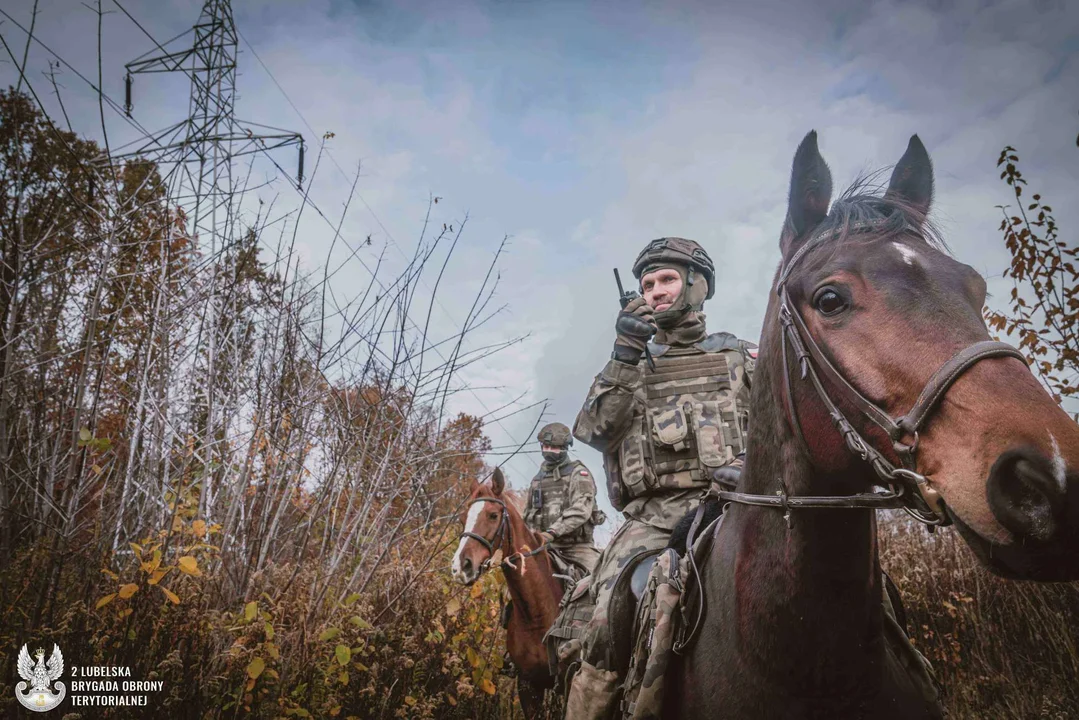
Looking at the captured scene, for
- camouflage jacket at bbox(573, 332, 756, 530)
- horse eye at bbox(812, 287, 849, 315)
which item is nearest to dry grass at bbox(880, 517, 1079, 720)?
camouflage jacket at bbox(573, 332, 756, 530)

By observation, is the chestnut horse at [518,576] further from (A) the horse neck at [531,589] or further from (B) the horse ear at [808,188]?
(B) the horse ear at [808,188]

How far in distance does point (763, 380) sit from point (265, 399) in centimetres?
350

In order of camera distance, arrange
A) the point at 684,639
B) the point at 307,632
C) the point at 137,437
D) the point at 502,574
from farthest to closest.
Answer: the point at 502,574 < the point at 137,437 < the point at 307,632 < the point at 684,639

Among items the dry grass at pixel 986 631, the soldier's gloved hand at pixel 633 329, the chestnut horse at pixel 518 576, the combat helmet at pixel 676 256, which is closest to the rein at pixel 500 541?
the chestnut horse at pixel 518 576

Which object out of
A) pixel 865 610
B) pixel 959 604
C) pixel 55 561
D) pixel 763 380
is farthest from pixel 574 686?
pixel 959 604

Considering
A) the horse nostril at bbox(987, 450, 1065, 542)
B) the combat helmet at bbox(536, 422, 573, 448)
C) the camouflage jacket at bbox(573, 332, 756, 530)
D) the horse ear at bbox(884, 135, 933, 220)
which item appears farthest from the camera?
the combat helmet at bbox(536, 422, 573, 448)

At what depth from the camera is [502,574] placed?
710cm

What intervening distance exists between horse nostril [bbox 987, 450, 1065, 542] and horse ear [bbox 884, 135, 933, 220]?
56.5 inches

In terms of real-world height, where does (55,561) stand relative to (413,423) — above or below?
below

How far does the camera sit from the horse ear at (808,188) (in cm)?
220

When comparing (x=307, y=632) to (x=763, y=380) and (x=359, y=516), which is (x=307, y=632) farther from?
(x=763, y=380)

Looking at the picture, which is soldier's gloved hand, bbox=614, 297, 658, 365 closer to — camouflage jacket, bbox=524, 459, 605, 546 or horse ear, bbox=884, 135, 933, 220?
horse ear, bbox=884, 135, 933, 220

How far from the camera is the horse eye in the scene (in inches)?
70.8

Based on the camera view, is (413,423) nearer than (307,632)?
No
